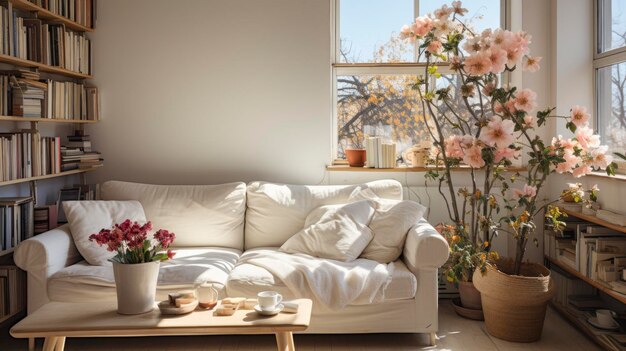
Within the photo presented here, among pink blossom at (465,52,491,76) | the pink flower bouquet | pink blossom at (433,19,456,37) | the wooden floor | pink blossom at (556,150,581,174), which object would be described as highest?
pink blossom at (433,19,456,37)

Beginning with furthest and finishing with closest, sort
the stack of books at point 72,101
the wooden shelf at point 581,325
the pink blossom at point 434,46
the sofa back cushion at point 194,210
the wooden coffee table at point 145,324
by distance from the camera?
the sofa back cushion at point 194,210, the stack of books at point 72,101, the pink blossom at point 434,46, the wooden shelf at point 581,325, the wooden coffee table at point 145,324

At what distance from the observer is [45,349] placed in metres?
2.59

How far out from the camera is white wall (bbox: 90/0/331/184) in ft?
14.8

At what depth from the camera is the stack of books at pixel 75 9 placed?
386cm

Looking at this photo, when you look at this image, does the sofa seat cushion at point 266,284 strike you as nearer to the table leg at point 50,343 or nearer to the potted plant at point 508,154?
the potted plant at point 508,154

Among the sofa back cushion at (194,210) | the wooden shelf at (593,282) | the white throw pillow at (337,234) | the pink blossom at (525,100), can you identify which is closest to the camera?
the wooden shelf at (593,282)

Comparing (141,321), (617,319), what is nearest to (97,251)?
(141,321)

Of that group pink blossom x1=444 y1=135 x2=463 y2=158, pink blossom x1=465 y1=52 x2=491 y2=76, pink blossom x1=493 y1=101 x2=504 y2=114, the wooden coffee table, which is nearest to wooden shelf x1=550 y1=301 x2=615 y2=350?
pink blossom x1=444 y1=135 x2=463 y2=158

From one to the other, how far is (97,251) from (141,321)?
1.24 meters

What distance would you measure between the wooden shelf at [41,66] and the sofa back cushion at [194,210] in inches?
32.1

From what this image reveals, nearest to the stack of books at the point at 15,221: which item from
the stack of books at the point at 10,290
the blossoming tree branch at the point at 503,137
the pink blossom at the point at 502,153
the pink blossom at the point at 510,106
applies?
the stack of books at the point at 10,290

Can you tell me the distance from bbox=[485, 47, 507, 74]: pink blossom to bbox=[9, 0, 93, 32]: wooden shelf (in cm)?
271

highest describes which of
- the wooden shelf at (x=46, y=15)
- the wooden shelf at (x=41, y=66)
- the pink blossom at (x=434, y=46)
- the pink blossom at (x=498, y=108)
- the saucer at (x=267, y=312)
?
the wooden shelf at (x=46, y=15)

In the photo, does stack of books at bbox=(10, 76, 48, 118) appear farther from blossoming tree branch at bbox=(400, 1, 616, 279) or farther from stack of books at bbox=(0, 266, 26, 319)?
blossoming tree branch at bbox=(400, 1, 616, 279)
